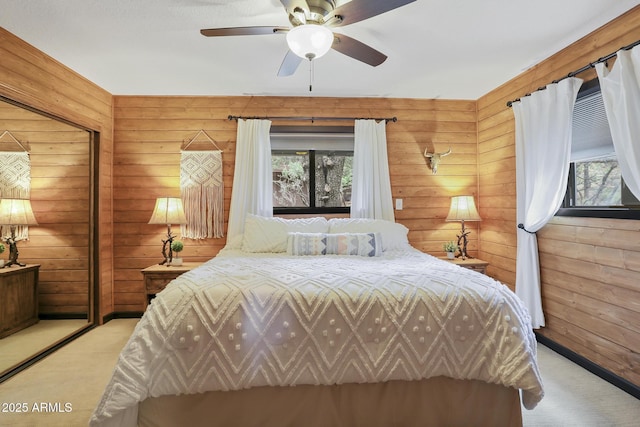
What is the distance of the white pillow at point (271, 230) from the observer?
2854mm

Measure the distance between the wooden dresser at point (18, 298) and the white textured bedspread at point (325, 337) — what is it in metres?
2.09

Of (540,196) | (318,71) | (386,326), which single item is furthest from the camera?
(318,71)

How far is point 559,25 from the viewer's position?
221cm

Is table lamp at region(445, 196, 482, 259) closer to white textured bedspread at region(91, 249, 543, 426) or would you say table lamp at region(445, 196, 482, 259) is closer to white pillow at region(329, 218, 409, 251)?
white pillow at region(329, 218, 409, 251)

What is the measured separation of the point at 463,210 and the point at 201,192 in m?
2.81

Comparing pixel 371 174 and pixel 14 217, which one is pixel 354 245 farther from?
pixel 14 217

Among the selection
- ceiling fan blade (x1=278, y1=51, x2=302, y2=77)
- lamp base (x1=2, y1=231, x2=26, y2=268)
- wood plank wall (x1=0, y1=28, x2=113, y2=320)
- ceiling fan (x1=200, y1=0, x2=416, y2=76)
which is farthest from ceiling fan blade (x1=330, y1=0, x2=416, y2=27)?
lamp base (x1=2, y1=231, x2=26, y2=268)

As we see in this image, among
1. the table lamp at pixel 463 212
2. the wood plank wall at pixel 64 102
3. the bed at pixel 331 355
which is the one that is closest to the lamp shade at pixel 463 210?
the table lamp at pixel 463 212

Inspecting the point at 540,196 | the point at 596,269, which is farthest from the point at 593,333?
the point at 540,196

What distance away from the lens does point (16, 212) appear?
2707 mm

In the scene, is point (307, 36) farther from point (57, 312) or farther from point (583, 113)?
point (57, 312)

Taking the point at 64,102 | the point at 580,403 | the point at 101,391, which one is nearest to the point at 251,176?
the point at 64,102

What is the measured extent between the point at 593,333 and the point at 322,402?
2107 mm

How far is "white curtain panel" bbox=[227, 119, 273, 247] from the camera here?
337cm
